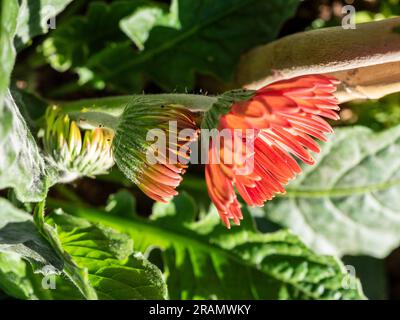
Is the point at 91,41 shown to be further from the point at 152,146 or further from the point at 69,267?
the point at 69,267

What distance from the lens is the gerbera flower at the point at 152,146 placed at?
4.04 feet

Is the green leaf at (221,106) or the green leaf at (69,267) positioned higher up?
the green leaf at (221,106)

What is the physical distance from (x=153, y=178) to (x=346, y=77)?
0.54 m

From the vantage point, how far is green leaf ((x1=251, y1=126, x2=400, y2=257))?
1.94 metres

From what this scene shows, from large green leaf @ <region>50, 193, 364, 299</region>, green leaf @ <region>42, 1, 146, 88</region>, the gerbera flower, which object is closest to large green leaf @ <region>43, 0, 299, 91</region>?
green leaf @ <region>42, 1, 146, 88</region>

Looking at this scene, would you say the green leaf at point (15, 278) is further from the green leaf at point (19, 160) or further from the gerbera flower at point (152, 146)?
the gerbera flower at point (152, 146)

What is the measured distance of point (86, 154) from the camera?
138 centimetres

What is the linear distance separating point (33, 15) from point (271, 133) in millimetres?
620

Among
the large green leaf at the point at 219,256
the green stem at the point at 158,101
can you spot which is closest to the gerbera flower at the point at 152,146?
the green stem at the point at 158,101

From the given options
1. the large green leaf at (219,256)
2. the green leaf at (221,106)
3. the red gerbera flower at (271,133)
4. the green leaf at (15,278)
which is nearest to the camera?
the red gerbera flower at (271,133)

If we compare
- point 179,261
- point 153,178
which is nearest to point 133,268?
point 153,178

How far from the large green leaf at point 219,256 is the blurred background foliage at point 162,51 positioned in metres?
0.20

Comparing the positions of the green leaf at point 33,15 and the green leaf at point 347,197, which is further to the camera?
the green leaf at point 347,197
